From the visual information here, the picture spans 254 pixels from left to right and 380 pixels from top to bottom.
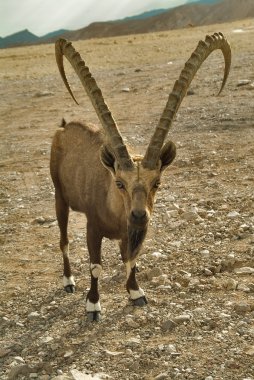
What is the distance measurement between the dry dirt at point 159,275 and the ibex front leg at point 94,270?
0.17m

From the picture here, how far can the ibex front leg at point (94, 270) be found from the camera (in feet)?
22.7

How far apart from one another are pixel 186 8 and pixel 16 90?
153091mm

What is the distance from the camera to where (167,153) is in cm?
607

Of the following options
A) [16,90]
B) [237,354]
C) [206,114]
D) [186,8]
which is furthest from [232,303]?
[186,8]

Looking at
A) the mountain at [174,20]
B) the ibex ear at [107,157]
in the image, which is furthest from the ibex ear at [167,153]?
the mountain at [174,20]

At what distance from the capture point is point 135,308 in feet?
23.3

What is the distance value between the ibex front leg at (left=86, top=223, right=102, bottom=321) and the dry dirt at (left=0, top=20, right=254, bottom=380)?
0.17 m

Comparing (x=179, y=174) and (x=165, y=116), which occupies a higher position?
(x=165, y=116)

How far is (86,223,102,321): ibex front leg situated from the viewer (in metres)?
6.93

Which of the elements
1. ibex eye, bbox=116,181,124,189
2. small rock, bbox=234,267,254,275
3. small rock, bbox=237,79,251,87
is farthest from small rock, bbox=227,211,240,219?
small rock, bbox=237,79,251,87

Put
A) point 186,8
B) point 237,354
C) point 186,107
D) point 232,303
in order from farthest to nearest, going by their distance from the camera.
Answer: point 186,8, point 186,107, point 232,303, point 237,354

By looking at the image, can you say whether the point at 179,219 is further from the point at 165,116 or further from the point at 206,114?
the point at 206,114

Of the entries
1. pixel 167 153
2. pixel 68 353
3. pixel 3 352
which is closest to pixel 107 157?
pixel 167 153

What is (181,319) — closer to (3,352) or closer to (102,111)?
(3,352)
